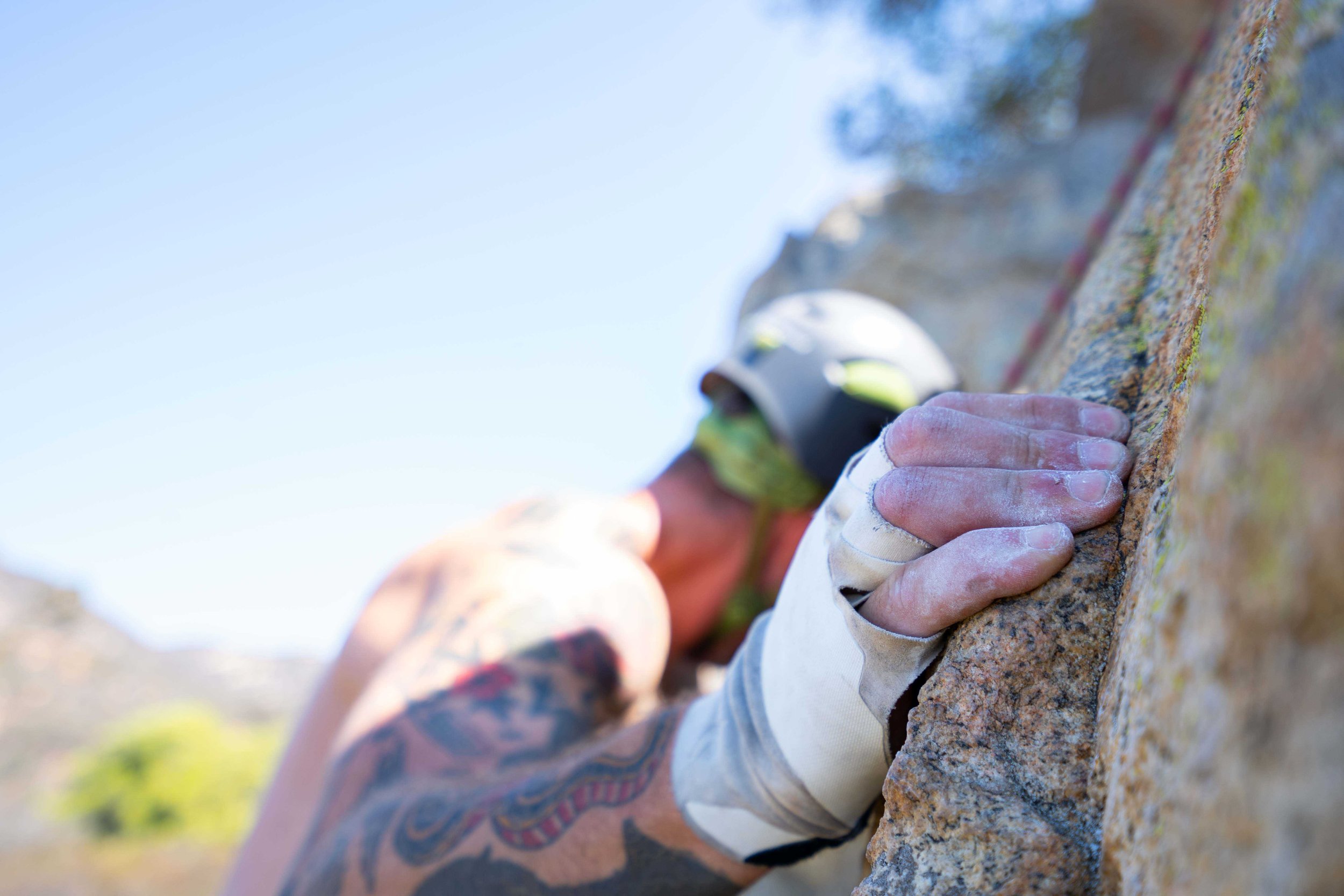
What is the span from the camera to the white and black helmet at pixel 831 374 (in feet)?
6.36

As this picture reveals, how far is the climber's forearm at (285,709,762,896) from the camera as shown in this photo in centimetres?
97

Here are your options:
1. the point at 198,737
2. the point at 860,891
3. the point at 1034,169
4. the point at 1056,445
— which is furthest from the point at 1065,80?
the point at 198,737

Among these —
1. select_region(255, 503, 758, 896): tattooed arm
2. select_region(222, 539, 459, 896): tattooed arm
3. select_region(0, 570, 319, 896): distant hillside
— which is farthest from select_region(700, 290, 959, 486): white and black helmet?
select_region(0, 570, 319, 896): distant hillside

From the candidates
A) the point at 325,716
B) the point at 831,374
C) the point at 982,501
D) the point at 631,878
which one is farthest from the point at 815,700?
the point at 325,716

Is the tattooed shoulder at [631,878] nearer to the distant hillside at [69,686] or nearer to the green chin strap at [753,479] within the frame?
the green chin strap at [753,479]

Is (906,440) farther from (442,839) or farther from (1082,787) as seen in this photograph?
(442,839)

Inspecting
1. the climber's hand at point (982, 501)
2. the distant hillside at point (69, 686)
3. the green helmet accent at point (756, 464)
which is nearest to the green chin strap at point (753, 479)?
the green helmet accent at point (756, 464)

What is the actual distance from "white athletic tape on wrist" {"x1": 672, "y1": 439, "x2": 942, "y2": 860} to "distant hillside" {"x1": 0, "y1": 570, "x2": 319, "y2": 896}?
826 cm

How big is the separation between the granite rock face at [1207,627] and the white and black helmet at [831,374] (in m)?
1.00

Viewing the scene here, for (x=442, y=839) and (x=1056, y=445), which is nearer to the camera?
(x=1056, y=445)

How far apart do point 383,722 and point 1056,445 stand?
1.16 meters

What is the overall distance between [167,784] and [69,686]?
6.66 m

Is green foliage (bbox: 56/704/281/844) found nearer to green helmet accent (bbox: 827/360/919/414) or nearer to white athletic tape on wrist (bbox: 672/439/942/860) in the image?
green helmet accent (bbox: 827/360/919/414)

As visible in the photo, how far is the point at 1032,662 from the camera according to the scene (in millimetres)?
739
